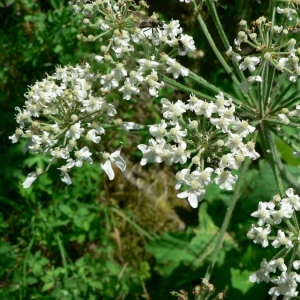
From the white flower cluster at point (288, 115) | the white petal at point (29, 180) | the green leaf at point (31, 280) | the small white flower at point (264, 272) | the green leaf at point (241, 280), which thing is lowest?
the green leaf at point (241, 280)

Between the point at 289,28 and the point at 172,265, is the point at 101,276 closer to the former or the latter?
the point at 172,265

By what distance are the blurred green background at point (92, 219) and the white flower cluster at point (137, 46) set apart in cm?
215

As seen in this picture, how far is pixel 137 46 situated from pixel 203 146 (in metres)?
1.05

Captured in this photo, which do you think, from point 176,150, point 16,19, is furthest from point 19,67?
point 176,150

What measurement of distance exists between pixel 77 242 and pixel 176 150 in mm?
3456

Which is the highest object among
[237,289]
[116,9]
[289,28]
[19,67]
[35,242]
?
[116,9]

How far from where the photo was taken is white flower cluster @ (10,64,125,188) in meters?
3.91

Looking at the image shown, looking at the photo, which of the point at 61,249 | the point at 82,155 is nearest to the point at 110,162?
the point at 82,155

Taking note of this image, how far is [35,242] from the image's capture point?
20.7 ft

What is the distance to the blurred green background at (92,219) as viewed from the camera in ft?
19.6

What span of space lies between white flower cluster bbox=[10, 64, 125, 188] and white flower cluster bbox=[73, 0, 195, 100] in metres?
0.20

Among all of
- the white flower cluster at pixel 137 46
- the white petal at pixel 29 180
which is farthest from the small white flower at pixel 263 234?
the white petal at pixel 29 180

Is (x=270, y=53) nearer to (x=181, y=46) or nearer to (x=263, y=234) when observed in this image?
(x=181, y=46)

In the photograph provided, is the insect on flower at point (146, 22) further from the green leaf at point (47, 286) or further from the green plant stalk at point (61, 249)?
the green leaf at point (47, 286)
